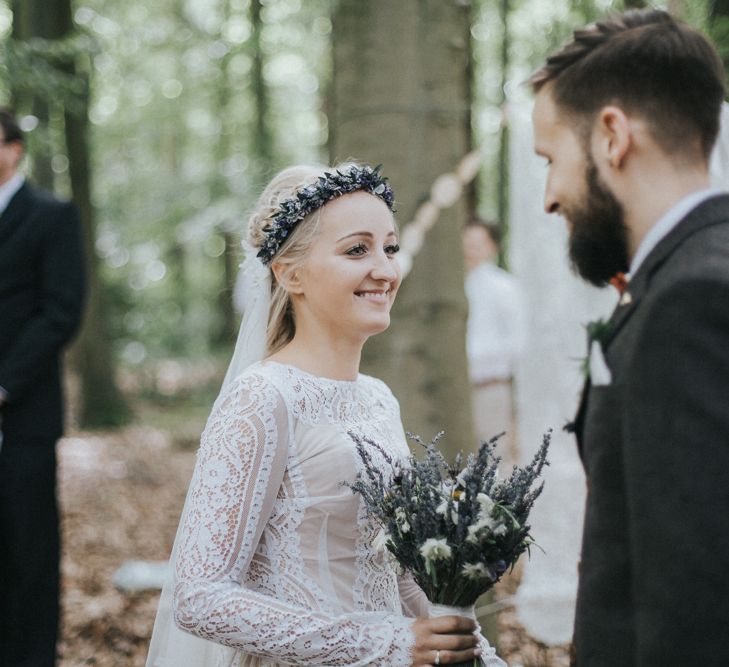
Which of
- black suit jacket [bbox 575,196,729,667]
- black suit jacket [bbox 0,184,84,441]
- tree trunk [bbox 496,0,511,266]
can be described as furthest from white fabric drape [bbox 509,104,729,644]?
tree trunk [bbox 496,0,511,266]

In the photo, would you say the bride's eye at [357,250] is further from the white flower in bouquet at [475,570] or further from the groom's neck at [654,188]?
the white flower in bouquet at [475,570]

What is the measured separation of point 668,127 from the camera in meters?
1.73

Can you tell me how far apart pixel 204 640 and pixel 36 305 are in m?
2.53

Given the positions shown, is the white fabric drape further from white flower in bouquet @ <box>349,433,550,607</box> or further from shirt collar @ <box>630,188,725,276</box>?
shirt collar @ <box>630,188,725,276</box>

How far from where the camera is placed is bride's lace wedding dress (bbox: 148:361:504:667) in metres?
2.00

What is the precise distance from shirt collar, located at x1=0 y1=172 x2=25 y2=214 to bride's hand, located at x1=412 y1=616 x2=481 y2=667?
133 inches

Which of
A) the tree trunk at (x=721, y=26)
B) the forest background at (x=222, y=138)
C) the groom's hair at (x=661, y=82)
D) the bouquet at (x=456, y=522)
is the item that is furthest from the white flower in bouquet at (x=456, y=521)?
the tree trunk at (x=721, y=26)

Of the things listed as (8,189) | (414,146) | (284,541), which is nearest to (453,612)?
(284,541)

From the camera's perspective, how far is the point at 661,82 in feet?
5.71

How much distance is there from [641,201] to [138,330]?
54.1 ft

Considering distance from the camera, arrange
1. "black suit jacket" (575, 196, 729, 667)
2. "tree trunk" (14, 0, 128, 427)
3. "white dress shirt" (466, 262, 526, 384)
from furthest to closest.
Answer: "tree trunk" (14, 0, 128, 427), "white dress shirt" (466, 262, 526, 384), "black suit jacket" (575, 196, 729, 667)

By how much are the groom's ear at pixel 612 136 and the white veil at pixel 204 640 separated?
3.57 feet

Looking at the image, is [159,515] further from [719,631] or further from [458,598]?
[719,631]

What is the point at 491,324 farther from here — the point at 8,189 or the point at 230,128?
the point at 230,128
